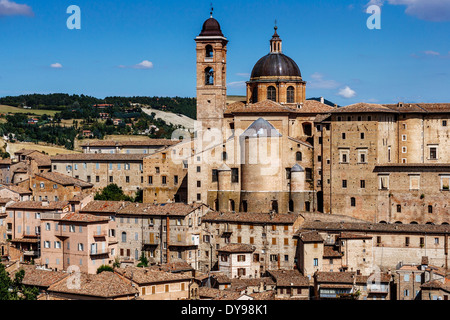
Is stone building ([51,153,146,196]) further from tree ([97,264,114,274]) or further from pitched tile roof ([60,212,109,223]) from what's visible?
tree ([97,264,114,274])

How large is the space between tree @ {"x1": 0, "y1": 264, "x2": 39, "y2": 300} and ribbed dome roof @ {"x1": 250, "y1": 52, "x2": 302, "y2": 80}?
1094 inches

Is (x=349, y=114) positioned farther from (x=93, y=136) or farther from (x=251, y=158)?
(x=93, y=136)

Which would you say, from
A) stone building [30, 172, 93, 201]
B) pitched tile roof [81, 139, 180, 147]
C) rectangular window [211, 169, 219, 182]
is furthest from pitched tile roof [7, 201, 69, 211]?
pitched tile roof [81, 139, 180, 147]

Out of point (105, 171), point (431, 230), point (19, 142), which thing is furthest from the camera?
point (19, 142)

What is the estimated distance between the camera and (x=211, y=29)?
58094 mm

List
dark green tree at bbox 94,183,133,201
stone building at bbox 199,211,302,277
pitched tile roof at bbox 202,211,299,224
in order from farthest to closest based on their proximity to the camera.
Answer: dark green tree at bbox 94,183,133,201 → pitched tile roof at bbox 202,211,299,224 → stone building at bbox 199,211,302,277

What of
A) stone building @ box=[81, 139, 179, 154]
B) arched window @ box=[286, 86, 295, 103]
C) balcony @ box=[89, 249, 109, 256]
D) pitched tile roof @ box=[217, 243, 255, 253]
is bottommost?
balcony @ box=[89, 249, 109, 256]

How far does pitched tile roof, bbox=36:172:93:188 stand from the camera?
59400 mm

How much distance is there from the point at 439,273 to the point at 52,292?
20763mm

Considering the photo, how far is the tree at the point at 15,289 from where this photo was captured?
3956 centimetres

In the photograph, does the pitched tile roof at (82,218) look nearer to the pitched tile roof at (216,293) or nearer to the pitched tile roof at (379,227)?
the pitched tile roof at (216,293)

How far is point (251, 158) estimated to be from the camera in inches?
2077

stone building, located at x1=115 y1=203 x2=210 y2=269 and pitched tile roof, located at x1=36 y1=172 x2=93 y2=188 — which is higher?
pitched tile roof, located at x1=36 y1=172 x2=93 y2=188
